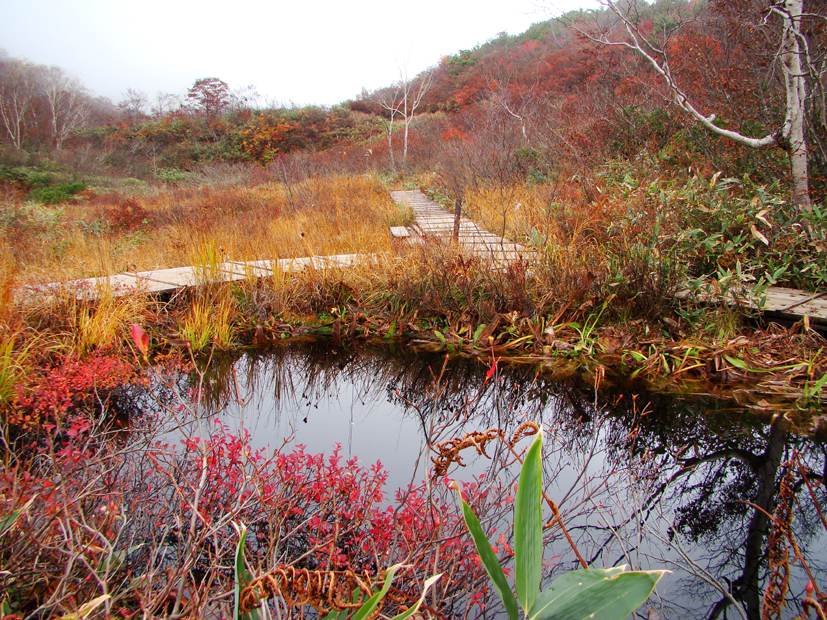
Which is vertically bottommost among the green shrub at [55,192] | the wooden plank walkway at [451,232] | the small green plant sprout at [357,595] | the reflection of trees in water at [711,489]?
the reflection of trees in water at [711,489]

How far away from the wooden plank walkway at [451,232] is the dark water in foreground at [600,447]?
146 cm

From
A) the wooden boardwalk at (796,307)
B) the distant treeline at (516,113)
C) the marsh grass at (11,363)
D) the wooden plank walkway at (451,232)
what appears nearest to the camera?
the marsh grass at (11,363)

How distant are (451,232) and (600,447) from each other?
354 centimetres

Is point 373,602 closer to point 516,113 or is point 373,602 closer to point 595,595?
point 595,595

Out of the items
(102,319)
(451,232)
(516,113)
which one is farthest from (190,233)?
(516,113)

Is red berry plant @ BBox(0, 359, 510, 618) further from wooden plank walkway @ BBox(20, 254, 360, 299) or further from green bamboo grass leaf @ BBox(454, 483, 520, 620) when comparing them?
wooden plank walkway @ BBox(20, 254, 360, 299)

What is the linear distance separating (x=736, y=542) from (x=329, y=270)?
147 inches

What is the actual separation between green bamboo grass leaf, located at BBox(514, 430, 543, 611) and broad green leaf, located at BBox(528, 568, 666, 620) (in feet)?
0.08

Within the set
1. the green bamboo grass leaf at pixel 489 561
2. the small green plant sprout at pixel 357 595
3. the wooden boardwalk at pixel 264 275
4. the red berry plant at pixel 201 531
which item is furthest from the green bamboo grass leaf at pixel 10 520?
the wooden boardwalk at pixel 264 275

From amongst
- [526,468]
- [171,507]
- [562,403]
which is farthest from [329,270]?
[526,468]

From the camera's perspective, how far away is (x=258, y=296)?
428 cm

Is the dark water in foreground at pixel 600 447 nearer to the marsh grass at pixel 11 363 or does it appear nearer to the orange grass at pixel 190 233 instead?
the marsh grass at pixel 11 363

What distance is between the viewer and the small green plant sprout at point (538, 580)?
0.56m

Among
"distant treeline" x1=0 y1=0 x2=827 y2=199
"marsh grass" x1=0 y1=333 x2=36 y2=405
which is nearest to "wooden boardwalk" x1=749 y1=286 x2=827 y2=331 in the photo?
"distant treeline" x1=0 y1=0 x2=827 y2=199
